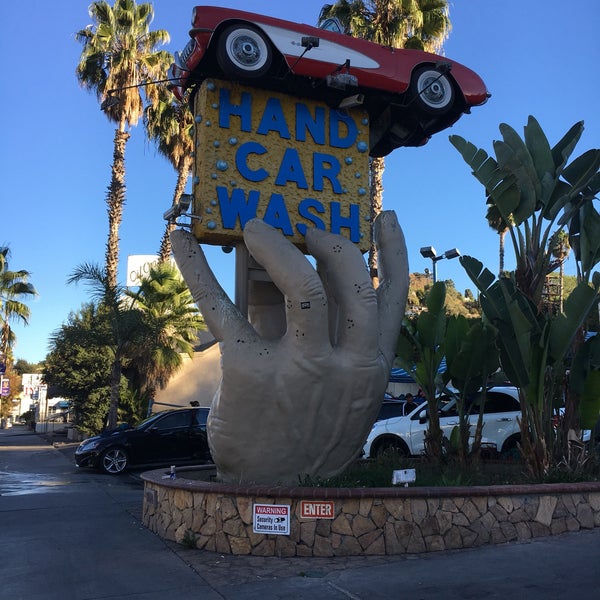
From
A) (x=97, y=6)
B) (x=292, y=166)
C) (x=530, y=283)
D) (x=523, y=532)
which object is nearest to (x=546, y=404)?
(x=530, y=283)

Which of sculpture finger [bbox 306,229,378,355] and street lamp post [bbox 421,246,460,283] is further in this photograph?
street lamp post [bbox 421,246,460,283]

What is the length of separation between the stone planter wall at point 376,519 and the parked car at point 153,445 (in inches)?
315

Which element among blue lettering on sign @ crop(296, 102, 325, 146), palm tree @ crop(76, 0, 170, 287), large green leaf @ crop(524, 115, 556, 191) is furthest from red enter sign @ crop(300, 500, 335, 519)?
palm tree @ crop(76, 0, 170, 287)

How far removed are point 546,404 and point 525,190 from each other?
10.3 ft

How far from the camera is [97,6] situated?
25656 mm

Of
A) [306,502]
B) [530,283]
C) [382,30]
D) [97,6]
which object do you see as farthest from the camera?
[97,6]

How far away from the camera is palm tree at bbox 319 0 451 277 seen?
21250 mm

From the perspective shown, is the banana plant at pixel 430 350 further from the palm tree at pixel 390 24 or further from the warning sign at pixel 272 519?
the palm tree at pixel 390 24

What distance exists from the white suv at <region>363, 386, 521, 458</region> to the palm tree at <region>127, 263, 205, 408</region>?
10.6 metres

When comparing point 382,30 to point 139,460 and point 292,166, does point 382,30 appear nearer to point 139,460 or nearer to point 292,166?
point 292,166

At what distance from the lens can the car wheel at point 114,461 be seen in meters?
15.3

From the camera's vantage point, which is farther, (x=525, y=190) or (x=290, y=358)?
(x=525, y=190)

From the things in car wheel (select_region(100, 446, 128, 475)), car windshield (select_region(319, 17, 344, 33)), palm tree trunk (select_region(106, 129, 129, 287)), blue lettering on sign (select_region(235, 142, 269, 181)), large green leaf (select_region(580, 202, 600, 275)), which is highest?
palm tree trunk (select_region(106, 129, 129, 287))

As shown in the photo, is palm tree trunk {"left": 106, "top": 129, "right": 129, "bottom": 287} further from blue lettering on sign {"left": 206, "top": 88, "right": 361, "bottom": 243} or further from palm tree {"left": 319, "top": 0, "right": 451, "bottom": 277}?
blue lettering on sign {"left": 206, "top": 88, "right": 361, "bottom": 243}
